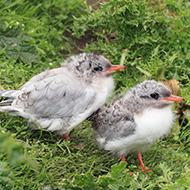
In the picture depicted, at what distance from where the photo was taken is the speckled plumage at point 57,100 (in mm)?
3398

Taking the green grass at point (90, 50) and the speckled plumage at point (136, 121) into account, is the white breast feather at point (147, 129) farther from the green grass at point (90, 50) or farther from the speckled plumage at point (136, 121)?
the green grass at point (90, 50)

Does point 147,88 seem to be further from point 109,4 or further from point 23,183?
point 109,4

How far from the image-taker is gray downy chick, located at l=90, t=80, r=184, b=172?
3141 millimetres

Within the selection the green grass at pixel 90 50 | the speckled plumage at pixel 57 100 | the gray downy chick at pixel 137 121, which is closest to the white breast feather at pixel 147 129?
the gray downy chick at pixel 137 121

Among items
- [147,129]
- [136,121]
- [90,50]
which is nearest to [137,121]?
[136,121]

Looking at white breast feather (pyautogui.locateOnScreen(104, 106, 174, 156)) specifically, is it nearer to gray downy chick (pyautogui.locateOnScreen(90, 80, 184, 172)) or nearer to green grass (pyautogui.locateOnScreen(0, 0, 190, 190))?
gray downy chick (pyautogui.locateOnScreen(90, 80, 184, 172))

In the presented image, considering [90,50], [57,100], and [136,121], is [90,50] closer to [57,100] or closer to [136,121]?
[57,100]

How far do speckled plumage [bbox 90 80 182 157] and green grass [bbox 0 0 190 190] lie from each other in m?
0.20

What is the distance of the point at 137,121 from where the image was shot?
10.4 feet

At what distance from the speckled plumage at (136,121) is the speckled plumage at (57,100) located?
232mm

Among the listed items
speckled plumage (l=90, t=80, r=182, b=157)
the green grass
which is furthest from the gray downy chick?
the green grass

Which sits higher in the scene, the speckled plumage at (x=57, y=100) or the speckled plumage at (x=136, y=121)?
the speckled plumage at (x=57, y=100)

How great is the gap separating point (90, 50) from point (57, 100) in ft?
6.26

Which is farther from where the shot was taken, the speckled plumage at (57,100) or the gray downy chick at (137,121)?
the speckled plumage at (57,100)
